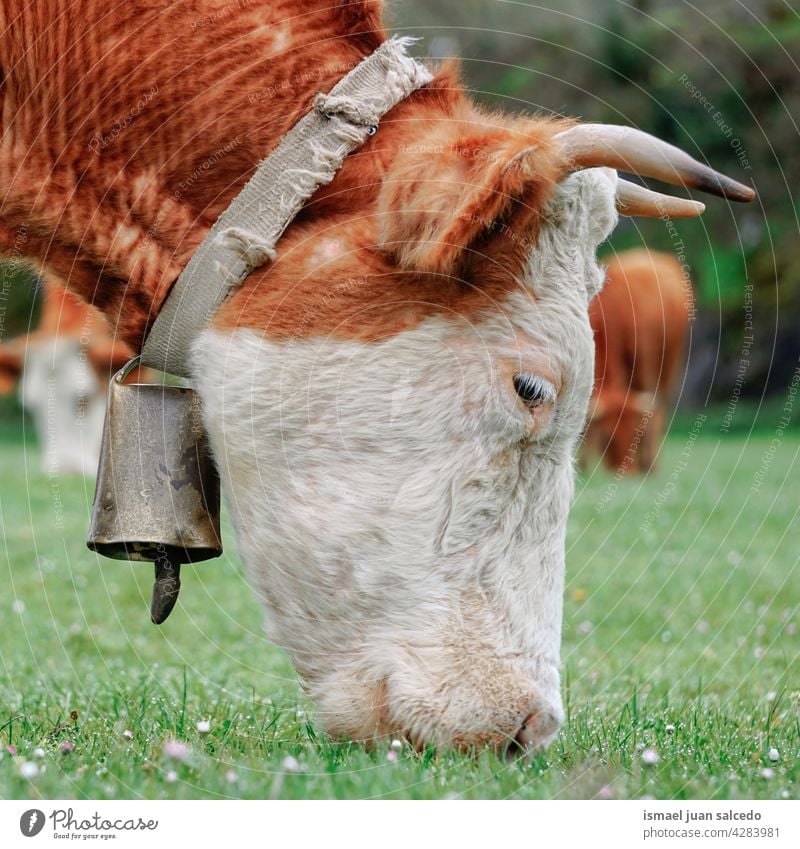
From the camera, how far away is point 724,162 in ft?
60.7

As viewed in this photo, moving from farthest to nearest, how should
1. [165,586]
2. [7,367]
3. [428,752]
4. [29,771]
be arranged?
[7,367] < [165,586] < [428,752] < [29,771]

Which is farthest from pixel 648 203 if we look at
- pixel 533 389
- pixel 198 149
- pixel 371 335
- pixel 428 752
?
pixel 428 752

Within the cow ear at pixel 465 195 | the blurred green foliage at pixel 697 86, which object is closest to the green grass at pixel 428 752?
the cow ear at pixel 465 195

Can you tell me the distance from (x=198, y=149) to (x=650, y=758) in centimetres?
185

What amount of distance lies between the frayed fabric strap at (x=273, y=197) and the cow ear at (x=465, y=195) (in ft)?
0.59

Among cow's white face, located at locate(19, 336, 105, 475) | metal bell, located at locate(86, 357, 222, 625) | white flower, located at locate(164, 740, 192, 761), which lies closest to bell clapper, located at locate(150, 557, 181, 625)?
metal bell, located at locate(86, 357, 222, 625)

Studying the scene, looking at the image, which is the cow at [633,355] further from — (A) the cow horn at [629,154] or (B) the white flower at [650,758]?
(A) the cow horn at [629,154]

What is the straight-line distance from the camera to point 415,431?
9.08 ft

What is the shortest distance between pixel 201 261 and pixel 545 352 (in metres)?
0.86

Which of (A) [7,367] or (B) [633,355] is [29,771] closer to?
(A) [7,367]

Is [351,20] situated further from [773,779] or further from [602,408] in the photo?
[602,408]

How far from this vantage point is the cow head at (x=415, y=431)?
2756mm

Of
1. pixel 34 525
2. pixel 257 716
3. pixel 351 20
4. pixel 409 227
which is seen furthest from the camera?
pixel 34 525

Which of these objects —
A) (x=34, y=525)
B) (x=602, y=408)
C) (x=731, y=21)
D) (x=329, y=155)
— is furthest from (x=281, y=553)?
(x=731, y=21)
